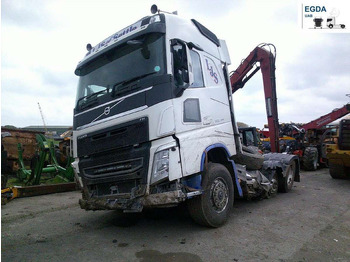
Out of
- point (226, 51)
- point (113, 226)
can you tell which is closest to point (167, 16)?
point (226, 51)

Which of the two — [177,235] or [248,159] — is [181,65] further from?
[248,159]

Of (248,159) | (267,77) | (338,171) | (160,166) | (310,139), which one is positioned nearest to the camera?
(160,166)

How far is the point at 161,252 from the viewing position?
11.0 feet

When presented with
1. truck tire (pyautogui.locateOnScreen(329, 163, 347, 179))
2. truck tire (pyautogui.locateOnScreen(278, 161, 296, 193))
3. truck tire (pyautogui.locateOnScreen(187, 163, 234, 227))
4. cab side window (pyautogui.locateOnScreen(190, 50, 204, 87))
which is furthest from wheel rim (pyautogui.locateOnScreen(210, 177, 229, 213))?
truck tire (pyautogui.locateOnScreen(329, 163, 347, 179))

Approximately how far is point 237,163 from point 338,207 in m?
2.43

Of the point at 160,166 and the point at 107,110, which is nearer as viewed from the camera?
the point at 160,166

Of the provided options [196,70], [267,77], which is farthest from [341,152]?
[196,70]

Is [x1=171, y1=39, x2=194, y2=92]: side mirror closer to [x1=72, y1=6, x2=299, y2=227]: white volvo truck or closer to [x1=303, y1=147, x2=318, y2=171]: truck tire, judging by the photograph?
[x1=72, y1=6, x2=299, y2=227]: white volvo truck

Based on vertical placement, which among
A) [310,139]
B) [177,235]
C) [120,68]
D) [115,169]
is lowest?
[177,235]

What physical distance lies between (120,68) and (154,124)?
4.09 feet

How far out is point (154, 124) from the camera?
11.8 ft

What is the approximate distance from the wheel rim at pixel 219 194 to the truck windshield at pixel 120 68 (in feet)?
6.58

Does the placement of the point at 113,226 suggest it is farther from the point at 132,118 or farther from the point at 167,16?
the point at 167,16

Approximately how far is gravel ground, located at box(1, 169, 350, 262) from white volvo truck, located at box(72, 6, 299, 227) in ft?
1.55
